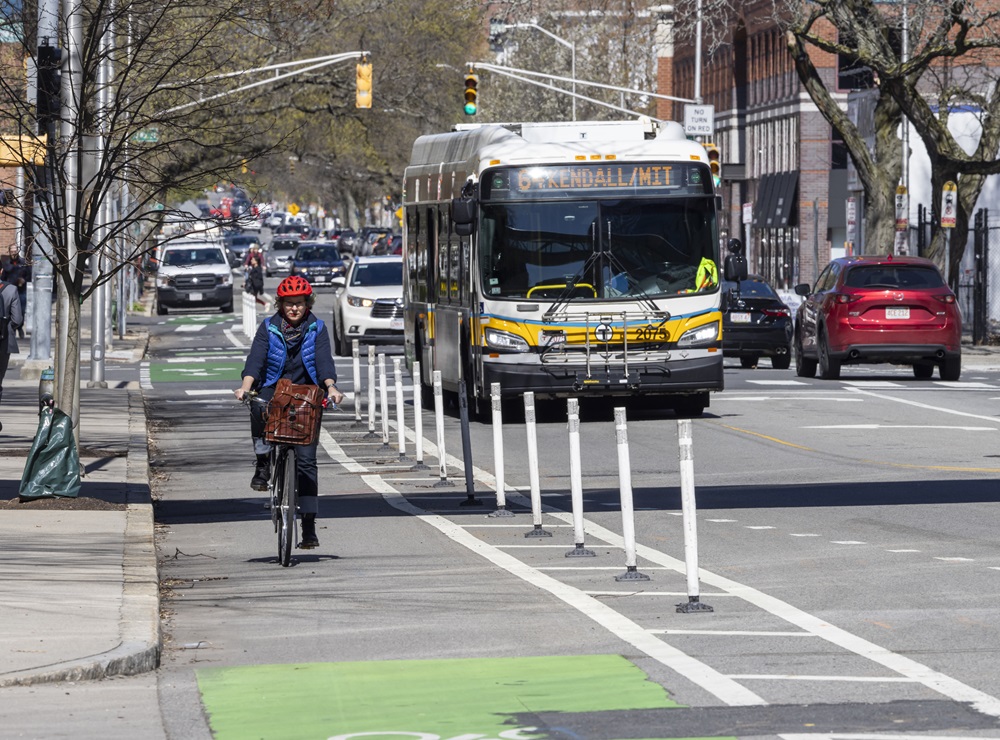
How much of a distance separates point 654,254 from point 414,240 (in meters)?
5.84

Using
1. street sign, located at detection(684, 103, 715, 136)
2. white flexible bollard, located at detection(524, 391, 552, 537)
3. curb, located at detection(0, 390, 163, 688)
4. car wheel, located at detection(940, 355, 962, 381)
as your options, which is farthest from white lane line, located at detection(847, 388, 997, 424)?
street sign, located at detection(684, 103, 715, 136)

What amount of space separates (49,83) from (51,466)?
4.04 metres

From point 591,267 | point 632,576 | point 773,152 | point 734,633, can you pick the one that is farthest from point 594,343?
point 773,152

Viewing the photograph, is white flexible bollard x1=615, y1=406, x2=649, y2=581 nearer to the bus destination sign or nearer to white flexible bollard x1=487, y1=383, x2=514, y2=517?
white flexible bollard x1=487, y1=383, x2=514, y2=517

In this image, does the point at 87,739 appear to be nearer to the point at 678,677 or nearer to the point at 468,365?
the point at 678,677

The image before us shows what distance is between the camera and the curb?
28.2 ft

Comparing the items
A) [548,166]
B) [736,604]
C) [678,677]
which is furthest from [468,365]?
[678,677]

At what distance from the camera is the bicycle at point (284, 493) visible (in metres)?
12.5

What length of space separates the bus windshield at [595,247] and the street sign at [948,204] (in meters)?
15.5

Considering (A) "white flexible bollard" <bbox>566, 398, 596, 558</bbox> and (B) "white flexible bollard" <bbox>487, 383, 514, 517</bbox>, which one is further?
(B) "white flexible bollard" <bbox>487, 383, 514, 517</bbox>

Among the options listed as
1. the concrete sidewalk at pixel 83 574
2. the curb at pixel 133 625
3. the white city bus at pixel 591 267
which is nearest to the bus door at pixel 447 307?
the white city bus at pixel 591 267

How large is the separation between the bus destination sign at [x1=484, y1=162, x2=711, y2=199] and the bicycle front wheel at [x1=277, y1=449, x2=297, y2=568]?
35.7 feet

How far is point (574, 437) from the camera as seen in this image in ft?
41.6

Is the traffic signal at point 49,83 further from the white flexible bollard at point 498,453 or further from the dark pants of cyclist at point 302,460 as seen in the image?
the dark pants of cyclist at point 302,460
